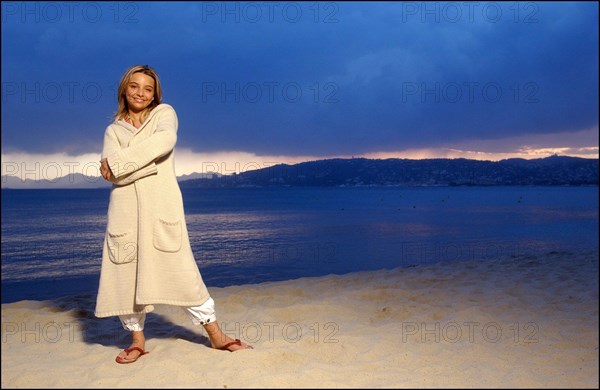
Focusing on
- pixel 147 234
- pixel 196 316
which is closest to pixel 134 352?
pixel 196 316

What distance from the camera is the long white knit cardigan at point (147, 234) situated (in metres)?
3.22

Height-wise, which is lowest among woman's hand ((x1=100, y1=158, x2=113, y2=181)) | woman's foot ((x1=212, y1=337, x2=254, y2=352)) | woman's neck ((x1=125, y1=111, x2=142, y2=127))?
woman's foot ((x1=212, y1=337, x2=254, y2=352))

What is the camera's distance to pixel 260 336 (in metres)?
4.11

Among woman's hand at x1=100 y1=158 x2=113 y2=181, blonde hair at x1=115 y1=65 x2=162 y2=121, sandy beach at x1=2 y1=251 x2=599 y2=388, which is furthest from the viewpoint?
blonde hair at x1=115 y1=65 x2=162 y2=121

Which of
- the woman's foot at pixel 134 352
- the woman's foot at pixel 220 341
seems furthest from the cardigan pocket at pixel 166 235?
the woman's foot at pixel 134 352

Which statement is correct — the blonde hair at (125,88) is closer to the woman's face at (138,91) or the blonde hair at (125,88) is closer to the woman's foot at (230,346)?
→ the woman's face at (138,91)

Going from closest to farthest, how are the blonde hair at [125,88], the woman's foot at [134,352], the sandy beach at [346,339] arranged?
the sandy beach at [346,339]
the woman's foot at [134,352]
the blonde hair at [125,88]

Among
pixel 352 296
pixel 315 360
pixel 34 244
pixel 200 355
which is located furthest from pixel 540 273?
pixel 34 244

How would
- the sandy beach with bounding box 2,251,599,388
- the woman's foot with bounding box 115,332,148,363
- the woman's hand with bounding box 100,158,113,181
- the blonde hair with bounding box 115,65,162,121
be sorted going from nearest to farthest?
the sandy beach with bounding box 2,251,599,388
the woman's hand with bounding box 100,158,113,181
the woman's foot with bounding box 115,332,148,363
the blonde hair with bounding box 115,65,162,121

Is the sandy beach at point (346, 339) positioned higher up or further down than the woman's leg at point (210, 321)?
further down

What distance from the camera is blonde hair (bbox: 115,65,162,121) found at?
135 inches

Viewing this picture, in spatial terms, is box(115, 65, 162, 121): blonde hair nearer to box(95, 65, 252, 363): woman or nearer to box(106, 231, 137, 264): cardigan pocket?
box(95, 65, 252, 363): woman

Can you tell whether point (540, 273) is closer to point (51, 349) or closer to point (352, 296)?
point (352, 296)

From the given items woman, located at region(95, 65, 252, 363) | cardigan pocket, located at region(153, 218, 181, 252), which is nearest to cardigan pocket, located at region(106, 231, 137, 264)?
woman, located at region(95, 65, 252, 363)
